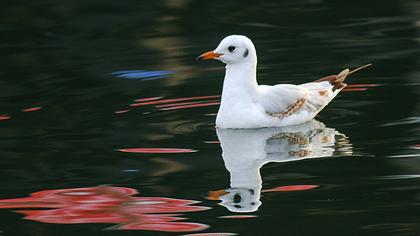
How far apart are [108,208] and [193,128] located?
2.65 meters

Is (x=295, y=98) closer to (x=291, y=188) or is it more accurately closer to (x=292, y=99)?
(x=292, y=99)

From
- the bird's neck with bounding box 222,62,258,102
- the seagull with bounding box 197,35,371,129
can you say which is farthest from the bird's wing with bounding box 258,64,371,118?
the bird's neck with bounding box 222,62,258,102

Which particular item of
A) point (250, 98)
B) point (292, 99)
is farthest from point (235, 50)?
point (292, 99)

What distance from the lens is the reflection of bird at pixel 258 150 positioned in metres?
8.88

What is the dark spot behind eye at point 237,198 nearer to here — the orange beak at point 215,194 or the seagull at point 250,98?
the orange beak at point 215,194

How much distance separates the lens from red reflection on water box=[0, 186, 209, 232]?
830 cm

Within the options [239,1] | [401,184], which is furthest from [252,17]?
[401,184]

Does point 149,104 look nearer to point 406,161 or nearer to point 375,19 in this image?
point 406,161

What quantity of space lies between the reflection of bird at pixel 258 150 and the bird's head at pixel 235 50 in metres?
0.69

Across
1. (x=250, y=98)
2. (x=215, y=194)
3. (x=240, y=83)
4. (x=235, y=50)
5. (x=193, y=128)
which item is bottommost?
(x=215, y=194)

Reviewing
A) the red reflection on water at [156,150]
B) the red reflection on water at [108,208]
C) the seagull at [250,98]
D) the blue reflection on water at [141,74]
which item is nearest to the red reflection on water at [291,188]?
the red reflection on water at [108,208]

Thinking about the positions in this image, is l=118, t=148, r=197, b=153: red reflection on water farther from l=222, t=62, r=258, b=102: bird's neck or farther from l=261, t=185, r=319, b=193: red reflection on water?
l=261, t=185, r=319, b=193: red reflection on water

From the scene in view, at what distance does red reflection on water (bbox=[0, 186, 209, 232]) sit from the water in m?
0.02

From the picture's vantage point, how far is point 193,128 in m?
11.3
